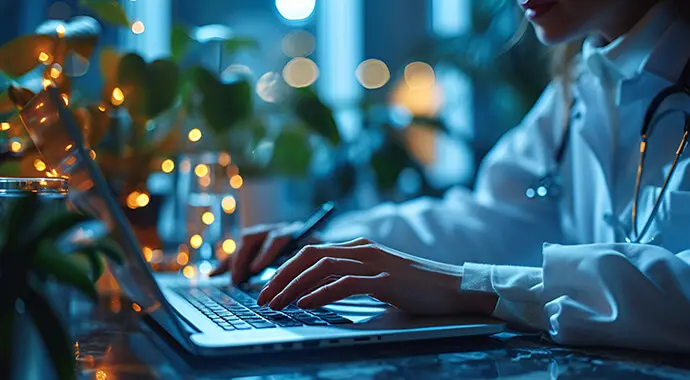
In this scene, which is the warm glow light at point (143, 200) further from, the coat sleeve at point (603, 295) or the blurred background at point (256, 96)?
the coat sleeve at point (603, 295)

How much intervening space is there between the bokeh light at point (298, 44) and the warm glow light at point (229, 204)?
1269 millimetres

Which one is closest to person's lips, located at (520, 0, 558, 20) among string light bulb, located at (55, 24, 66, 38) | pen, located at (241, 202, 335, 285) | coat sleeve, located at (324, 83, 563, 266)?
coat sleeve, located at (324, 83, 563, 266)

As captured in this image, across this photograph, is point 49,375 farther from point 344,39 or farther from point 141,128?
point 344,39

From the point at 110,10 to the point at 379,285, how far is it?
597 millimetres

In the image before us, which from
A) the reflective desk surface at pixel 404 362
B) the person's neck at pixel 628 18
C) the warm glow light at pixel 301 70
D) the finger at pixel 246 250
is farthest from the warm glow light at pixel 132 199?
the warm glow light at pixel 301 70

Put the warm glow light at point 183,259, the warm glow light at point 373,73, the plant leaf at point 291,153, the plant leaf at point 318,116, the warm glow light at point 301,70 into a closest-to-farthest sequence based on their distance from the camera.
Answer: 1. the warm glow light at point 183,259
2. the plant leaf at point 318,116
3. the plant leaf at point 291,153
4. the warm glow light at point 301,70
5. the warm glow light at point 373,73

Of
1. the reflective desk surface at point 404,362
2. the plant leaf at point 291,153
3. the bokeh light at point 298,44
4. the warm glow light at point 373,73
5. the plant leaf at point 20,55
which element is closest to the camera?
the reflective desk surface at point 404,362

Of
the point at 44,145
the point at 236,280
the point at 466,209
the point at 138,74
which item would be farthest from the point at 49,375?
the point at 466,209

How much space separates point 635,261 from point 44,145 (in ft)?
1.69

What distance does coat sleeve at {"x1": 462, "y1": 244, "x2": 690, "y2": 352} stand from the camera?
1.94ft

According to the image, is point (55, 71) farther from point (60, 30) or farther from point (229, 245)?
point (229, 245)

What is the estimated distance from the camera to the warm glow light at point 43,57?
2.62 feet

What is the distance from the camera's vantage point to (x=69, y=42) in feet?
2.80

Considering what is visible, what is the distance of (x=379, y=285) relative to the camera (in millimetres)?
644
